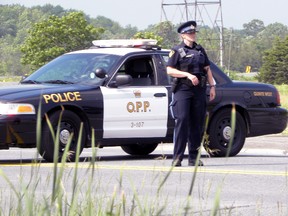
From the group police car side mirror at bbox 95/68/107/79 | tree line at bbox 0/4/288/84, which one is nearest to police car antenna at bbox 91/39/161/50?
police car side mirror at bbox 95/68/107/79

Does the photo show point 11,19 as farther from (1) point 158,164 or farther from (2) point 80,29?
(1) point 158,164

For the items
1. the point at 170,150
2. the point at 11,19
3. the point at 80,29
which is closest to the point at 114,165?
the point at 170,150

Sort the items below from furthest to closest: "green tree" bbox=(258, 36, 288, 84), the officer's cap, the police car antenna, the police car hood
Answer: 1. "green tree" bbox=(258, 36, 288, 84)
2. the police car antenna
3. the police car hood
4. the officer's cap

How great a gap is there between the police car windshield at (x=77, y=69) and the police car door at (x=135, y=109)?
0.84ft

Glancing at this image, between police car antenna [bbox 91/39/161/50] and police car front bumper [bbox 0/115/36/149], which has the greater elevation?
police car antenna [bbox 91/39/161/50]

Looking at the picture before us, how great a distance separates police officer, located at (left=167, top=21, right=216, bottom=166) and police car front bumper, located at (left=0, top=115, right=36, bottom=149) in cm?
167

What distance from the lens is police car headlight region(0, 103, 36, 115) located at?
11.9 m

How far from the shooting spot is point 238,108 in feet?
46.1

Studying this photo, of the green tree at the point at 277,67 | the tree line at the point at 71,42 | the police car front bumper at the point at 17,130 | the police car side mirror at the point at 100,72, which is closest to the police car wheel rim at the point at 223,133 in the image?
the police car side mirror at the point at 100,72

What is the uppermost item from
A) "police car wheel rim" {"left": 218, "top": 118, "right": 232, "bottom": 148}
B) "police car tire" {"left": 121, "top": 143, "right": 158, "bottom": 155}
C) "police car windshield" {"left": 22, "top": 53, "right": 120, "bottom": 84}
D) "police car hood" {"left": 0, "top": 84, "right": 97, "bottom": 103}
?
"police car windshield" {"left": 22, "top": 53, "right": 120, "bottom": 84}

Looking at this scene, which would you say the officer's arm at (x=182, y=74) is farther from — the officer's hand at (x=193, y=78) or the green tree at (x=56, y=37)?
the green tree at (x=56, y=37)

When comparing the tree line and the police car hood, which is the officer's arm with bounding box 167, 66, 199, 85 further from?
the tree line

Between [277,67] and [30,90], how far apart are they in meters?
97.2

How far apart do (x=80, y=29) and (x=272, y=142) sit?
226ft
